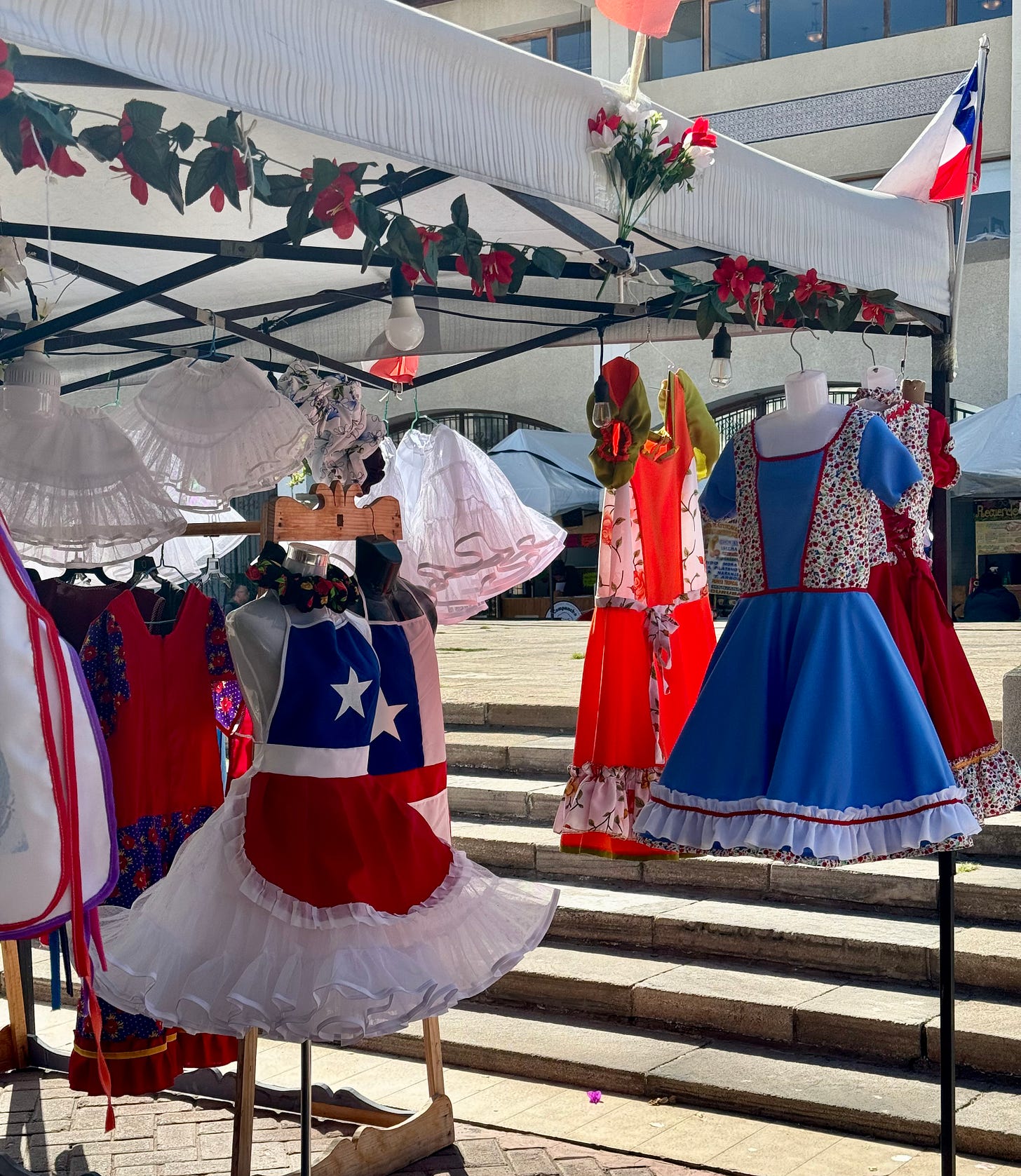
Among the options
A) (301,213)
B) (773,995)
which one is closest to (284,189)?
(301,213)

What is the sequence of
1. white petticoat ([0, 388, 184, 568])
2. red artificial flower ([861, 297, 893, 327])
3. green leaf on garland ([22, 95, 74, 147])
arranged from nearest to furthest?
green leaf on garland ([22, 95, 74, 147])
red artificial flower ([861, 297, 893, 327])
white petticoat ([0, 388, 184, 568])

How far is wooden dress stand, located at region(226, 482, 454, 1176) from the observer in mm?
2867

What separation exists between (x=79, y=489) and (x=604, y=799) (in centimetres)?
164

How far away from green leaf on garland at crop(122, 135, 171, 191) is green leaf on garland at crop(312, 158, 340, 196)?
0.29 meters

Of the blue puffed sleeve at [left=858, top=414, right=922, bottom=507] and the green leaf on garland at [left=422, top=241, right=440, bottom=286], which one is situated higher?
the green leaf on garland at [left=422, top=241, right=440, bottom=286]

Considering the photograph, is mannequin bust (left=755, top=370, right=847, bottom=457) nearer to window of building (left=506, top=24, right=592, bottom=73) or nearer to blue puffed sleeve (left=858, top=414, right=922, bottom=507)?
blue puffed sleeve (left=858, top=414, right=922, bottom=507)

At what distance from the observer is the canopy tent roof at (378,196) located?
6.48ft

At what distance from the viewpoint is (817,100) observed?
54.4ft

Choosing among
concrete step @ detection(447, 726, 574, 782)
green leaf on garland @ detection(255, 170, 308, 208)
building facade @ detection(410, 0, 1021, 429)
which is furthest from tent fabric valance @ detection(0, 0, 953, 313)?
building facade @ detection(410, 0, 1021, 429)

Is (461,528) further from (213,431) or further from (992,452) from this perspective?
(992,452)

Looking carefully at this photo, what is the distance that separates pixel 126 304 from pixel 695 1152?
8.71 ft

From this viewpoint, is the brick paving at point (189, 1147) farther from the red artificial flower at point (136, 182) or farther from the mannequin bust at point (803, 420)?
the red artificial flower at point (136, 182)

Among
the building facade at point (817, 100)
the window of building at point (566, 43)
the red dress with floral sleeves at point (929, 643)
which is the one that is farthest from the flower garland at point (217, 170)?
the window of building at point (566, 43)

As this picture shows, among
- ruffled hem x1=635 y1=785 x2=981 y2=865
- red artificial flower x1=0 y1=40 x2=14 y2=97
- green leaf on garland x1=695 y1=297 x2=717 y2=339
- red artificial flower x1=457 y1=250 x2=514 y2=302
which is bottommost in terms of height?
ruffled hem x1=635 y1=785 x2=981 y2=865
